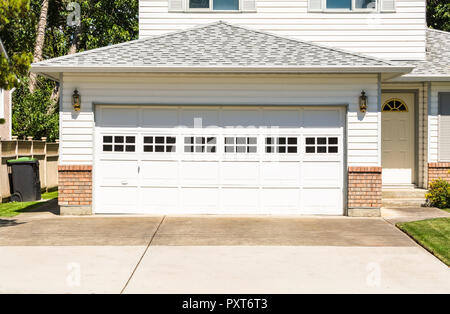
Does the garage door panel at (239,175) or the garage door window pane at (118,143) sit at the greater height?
the garage door window pane at (118,143)

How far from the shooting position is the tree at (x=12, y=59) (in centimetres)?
945

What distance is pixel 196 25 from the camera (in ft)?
49.9

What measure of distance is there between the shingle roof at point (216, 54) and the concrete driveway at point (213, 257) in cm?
341

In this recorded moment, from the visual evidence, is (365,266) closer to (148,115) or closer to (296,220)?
(296,220)

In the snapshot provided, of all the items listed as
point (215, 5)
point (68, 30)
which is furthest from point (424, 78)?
point (68, 30)

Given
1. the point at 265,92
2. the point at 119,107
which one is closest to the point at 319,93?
the point at 265,92

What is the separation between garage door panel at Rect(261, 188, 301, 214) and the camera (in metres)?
12.4

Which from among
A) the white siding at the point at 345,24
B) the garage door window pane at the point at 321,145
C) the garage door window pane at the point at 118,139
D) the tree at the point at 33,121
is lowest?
the garage door window pane at the point at 321,145

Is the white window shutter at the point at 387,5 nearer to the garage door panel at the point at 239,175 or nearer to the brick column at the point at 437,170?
the brick column at the point at 437,170

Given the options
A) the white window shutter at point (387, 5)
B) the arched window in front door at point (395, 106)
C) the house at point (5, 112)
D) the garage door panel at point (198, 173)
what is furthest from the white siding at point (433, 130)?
the house at point (5, 112)

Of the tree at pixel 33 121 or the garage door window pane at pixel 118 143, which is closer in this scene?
the garage door window pane at pixel 118 143

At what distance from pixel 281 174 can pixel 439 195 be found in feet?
13.6

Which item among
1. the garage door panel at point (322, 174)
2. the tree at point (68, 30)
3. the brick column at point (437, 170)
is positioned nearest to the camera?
the garage door panel at point (322, 174)

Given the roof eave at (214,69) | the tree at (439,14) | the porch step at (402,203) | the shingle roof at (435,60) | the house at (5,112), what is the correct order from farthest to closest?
the tree at (439,14)
the house at (5,112)
the shingle roof at (435,60)
the porch step at (402,203)
the roof eave at (214,69)
